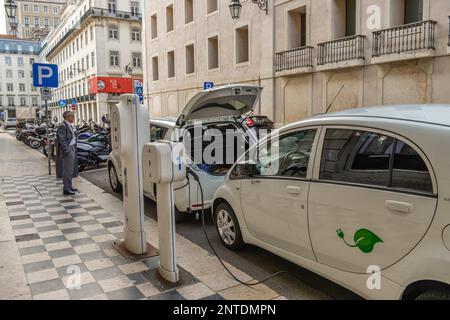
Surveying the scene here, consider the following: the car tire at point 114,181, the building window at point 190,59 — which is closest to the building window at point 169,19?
the building window at point 190,59

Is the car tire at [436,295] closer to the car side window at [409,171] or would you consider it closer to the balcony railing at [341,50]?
the car side window at [409,171]

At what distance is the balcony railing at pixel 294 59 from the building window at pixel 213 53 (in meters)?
5.82

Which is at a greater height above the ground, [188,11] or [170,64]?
[188,11]

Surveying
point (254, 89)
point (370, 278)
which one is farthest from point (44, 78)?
point (370, 278)

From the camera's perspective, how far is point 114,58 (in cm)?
4416

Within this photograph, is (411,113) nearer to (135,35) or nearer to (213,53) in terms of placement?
(213,53)

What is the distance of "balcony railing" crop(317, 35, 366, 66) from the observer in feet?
46.9

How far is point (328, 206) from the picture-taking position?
3234 millimetres

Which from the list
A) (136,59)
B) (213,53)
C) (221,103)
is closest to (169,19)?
(213,53)

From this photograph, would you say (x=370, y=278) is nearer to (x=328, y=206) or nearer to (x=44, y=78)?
(x=328, y=206)

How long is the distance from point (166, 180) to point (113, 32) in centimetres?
4450

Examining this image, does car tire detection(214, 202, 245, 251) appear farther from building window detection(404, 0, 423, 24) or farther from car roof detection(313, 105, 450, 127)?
building window detection(404, 0, 423, 24)

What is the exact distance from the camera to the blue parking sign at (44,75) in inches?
410
